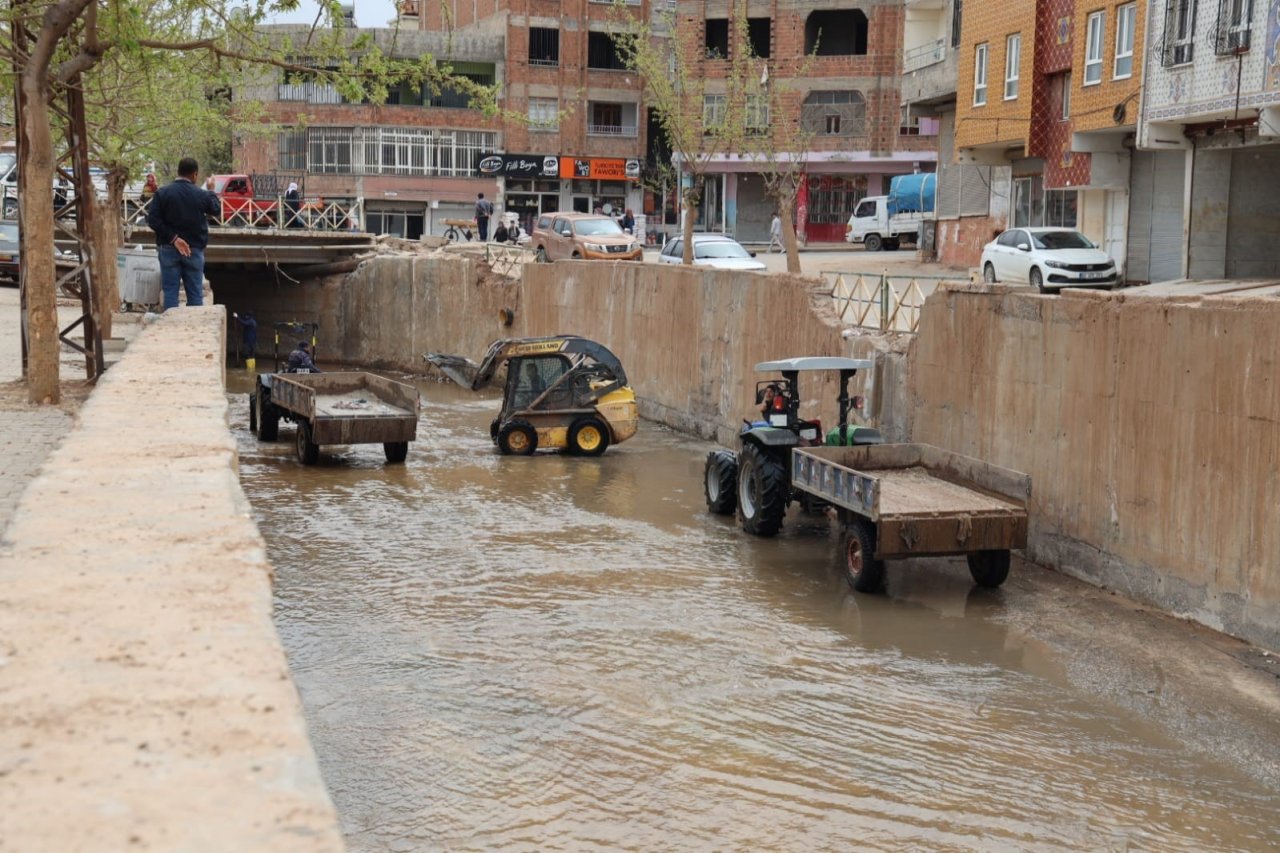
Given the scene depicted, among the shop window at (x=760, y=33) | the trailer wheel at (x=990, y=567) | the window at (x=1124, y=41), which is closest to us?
the trailer wheel at (x=990, y=567)

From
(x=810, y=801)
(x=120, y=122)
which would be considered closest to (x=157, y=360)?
(x=810, y=801)

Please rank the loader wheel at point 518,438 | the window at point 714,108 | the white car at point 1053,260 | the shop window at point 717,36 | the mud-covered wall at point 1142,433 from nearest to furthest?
the mud-covered wall at point 1142,433 → the loader wheel at point 518,438 → the white car at point 1053,260 → the window at point 714,108 → the shop window at point 717,36

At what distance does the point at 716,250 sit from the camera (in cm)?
3628

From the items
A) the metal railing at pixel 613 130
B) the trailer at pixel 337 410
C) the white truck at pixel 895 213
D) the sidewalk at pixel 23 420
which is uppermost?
the metal railing at pixel 613 130

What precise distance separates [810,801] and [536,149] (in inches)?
2261

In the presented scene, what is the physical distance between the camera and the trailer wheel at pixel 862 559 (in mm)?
14047

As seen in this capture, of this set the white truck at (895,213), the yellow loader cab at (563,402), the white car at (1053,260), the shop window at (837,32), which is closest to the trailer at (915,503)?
the yellow loader cab at (563,402)

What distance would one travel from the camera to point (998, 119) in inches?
1535

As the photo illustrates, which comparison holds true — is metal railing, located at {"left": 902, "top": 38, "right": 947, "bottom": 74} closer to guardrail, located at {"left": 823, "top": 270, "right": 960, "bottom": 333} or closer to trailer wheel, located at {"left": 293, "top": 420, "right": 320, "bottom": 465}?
guardrail, located at {"left": 823, "top": 270, "right": 960, "bottom": 333}

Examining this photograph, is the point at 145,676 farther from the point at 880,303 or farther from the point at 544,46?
the point at 544,46

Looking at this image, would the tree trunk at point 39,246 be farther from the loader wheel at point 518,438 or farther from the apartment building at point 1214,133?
the apartment building at point 1214,133

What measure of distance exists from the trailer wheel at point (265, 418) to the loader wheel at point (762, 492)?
10.2m

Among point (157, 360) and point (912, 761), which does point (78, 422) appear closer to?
point (157, 360)

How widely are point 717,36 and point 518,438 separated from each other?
142 ft
